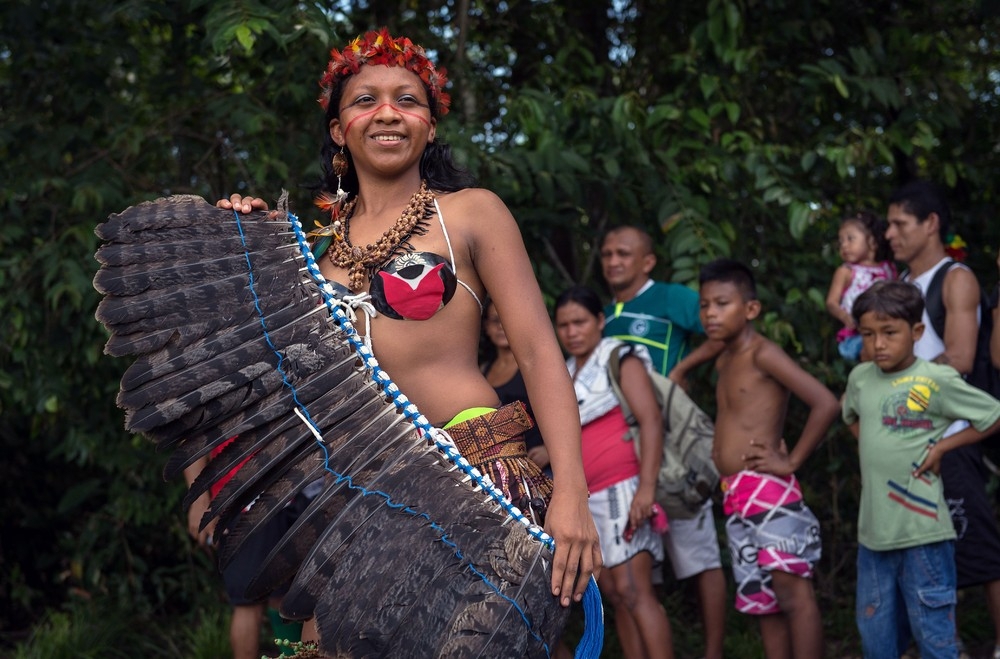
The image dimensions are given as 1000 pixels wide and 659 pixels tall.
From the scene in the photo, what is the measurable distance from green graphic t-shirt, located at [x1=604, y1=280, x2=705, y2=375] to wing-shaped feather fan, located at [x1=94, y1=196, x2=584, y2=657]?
8.69ft

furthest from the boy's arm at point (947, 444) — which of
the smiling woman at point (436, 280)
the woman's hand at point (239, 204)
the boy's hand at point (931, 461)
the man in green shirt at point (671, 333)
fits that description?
the woman's hand at point (239, 204)

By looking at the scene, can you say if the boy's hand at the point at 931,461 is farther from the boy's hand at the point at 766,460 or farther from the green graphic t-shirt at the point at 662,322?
the green graphic t-shirt at the point at 662,322

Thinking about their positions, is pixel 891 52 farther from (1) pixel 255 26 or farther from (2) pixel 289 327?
(2) pixel 289 327

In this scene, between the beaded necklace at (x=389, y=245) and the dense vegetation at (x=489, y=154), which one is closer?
the beaded necklace at (x=389, y=245)

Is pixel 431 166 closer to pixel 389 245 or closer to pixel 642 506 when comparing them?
pixel 389 245

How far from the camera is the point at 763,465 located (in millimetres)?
4289

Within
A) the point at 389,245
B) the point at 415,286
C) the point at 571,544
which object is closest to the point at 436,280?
the point at 415,286

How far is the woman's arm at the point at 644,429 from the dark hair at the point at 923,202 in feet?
3.96

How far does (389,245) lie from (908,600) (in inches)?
90.8

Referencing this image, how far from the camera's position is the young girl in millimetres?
4852

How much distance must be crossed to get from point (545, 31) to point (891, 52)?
1.81 metres

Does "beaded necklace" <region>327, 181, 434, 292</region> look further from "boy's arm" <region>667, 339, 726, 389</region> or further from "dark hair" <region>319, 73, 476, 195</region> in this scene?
"boy's arm" <region>667, 339, 726, 389</region>

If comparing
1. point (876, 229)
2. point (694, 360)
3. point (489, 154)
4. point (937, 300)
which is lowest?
point (694, 360)

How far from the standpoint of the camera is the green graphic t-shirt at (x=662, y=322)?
488 centimetres
